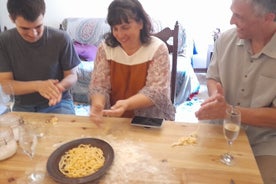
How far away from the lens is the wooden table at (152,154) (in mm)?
962

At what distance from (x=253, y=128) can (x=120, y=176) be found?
0.80m

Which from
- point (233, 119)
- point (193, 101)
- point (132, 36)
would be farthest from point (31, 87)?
point (193, 101)

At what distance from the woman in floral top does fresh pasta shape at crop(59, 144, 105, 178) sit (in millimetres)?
402

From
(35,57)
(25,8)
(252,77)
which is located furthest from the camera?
(35,57)

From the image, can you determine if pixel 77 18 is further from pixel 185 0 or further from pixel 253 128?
pixel 253 128

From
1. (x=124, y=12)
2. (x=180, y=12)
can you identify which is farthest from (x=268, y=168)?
(x=180, y=12)

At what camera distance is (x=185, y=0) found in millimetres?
3875

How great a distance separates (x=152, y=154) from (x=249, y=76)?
2.21ft

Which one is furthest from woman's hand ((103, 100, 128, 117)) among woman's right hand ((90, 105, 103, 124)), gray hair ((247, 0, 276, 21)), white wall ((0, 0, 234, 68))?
white wall ((0, 0, 234, 68))

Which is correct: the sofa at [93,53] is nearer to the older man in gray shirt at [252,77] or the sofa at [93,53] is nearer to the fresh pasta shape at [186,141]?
the older man in gray shirt at [252,77]

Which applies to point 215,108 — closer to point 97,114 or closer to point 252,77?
point 252,77

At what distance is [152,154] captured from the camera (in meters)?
1.08

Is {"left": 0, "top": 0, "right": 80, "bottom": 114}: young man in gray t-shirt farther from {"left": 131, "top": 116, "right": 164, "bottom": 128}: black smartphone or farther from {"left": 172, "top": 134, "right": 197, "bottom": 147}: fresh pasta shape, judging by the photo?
{"left": 172, "top": 134, "right": 197, "bottom": 147}: fresh pasta shape

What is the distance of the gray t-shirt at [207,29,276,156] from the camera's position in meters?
1.33
